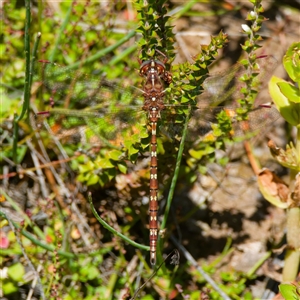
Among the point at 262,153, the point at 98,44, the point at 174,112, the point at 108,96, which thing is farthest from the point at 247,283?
the point at 98,44

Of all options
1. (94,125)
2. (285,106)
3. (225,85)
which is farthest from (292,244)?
(94,125)

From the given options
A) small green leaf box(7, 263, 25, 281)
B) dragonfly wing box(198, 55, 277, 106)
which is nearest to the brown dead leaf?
dragonfly wing box(198, 55, 277, 106)

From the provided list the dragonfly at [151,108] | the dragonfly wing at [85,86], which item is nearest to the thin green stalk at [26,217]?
the dragonfly at [151,108]

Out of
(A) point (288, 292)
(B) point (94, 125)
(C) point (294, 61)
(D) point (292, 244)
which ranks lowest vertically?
(D) point (292, 244)

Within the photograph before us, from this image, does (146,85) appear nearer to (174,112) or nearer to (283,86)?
(174,112)

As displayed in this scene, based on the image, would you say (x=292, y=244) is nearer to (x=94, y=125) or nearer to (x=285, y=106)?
(x=285, y=106)

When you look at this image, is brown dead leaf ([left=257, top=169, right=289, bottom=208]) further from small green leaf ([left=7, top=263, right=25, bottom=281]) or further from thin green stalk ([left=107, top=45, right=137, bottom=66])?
small green leaf ([left=7, top=263, right=25, bottom=281])

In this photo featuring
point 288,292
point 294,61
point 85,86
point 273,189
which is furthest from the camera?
point 85,86
